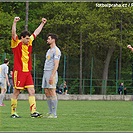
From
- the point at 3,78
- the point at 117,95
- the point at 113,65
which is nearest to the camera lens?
the point at 3,78

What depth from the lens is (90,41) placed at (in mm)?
52031

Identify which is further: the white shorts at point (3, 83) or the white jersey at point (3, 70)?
the white shorts at point (3, 83)

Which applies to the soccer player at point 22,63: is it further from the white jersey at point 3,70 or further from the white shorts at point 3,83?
the white shorts at point 3,83

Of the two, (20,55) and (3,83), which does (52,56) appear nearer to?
(20,55)

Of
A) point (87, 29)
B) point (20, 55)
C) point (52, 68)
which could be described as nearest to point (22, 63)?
point (20, 55)

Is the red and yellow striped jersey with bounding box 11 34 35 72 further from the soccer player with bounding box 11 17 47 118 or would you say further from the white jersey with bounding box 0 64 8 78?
the white jersey with bounding box 0 64 8 78

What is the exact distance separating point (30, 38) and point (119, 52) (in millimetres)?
40042

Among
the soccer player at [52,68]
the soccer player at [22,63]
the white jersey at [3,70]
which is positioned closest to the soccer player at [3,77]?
the white jersey at [3,70]

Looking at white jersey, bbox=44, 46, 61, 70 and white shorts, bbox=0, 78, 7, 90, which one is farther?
white shorts, bbox=0, 78, 7, 90

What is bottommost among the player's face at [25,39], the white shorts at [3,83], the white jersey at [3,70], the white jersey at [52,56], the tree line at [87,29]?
the white shorts at [3,83]

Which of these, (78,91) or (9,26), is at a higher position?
(9,26)

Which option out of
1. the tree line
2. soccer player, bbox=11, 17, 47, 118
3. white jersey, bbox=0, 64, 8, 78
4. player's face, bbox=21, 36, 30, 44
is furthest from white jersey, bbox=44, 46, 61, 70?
the tree line

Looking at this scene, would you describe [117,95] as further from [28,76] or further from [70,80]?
[28,76]

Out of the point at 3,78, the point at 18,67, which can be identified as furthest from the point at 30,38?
the point at 3,78
